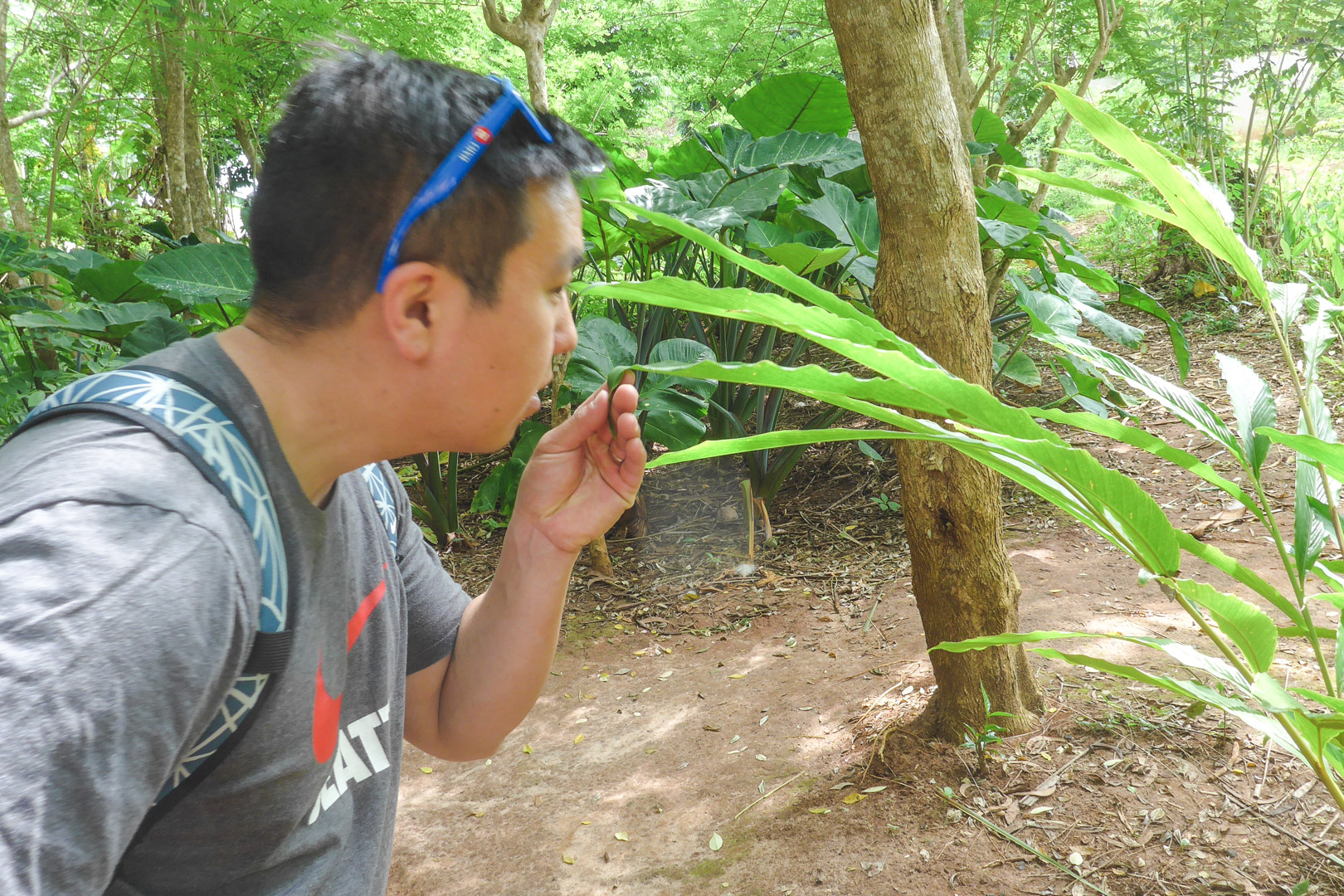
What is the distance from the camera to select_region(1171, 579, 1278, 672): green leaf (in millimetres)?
833

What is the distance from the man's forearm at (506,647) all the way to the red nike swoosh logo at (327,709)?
0.66 feet

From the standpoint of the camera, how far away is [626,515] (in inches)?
157

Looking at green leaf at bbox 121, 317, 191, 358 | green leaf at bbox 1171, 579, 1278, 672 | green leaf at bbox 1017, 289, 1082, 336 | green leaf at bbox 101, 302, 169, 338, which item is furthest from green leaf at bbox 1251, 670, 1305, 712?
green leaf at bbox 101, 302, 169, 338

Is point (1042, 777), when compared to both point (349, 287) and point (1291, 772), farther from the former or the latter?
point (349, 287)

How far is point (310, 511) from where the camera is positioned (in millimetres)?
770

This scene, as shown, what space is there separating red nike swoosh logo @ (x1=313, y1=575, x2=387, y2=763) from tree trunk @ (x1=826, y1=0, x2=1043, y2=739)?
1160mm

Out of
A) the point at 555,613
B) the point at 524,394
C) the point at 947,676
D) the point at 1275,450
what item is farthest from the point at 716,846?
the point at 1275,450

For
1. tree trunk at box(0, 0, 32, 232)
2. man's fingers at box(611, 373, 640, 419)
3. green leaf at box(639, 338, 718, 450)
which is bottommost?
green leaf at box(639, 338, 718, 450)

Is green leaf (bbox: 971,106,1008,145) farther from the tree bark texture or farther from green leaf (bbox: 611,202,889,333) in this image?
green leaf (bbox: 611,202,889,333)

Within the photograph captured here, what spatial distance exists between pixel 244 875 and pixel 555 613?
441 mm

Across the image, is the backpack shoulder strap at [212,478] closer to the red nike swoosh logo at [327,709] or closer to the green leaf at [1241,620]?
the red nike swoosh logo at [327,709]

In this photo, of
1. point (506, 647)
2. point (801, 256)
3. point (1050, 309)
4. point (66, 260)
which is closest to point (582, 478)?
point (506, 647)

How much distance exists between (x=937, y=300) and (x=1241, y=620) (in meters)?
0.93

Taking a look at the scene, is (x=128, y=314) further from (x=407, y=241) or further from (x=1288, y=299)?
(x=1288, y=299)
